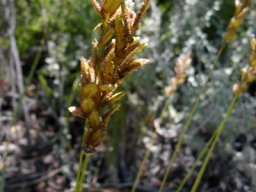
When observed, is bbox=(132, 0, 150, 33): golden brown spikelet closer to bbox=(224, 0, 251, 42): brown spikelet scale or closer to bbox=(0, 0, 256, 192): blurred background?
bbox=(224, 0, 251, 42): brown spikelet scale

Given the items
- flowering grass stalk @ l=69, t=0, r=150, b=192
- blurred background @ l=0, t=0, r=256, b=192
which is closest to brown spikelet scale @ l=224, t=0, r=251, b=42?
flowering grass stalk @ l=69, t=0, r=150, b=192

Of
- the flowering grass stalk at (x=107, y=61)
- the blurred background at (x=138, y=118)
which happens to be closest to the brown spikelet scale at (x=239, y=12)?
the flowering grass stalk at (x=107, y=61)

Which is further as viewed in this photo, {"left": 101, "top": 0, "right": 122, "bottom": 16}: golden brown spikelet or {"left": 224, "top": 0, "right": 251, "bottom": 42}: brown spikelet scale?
{"left": 224, "top": 0, "right": 251, "bottom": 42}: brown spikelet scale

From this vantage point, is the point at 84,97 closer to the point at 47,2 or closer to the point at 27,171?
the point at 27,171

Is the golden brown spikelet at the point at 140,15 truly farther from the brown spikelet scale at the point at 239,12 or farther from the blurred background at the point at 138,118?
the blurred background at the point at 138,118

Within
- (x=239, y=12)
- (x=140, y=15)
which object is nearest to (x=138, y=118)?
(x=239, y=12)

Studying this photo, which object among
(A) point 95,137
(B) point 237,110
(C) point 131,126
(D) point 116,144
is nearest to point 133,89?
(C) point 131,126

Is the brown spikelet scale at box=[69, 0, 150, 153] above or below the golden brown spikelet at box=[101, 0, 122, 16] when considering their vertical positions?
below
